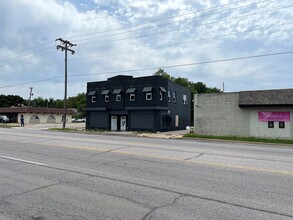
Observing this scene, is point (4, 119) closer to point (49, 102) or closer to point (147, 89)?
point (147, 89)

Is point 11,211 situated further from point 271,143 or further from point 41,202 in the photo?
point 271,143

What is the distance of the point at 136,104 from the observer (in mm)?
31578

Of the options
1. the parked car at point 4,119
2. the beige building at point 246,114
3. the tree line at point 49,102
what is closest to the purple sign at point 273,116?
the beige building at point 246,114

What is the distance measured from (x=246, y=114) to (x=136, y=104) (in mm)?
13039

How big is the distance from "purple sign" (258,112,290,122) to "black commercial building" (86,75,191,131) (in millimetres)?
11244

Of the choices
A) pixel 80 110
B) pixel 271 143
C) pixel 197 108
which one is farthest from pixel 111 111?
pixel 80 110

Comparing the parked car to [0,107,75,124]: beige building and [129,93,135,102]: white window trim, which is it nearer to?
[0,107,75,124]: beige building

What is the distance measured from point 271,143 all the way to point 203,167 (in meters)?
12.3

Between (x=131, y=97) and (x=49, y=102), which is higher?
(x=49, y=102)

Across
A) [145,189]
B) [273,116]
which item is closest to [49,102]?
[273,116]

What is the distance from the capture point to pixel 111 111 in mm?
33875

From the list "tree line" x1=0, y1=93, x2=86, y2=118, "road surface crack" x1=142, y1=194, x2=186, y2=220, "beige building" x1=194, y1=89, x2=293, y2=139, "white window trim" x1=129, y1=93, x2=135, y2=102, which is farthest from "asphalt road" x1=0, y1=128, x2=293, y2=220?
"tree line" x1=0, y1=93, x2=86, y2=118

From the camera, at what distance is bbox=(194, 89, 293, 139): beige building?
21.4m

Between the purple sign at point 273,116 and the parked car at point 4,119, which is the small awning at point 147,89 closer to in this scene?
the purple sign at point 273,116
